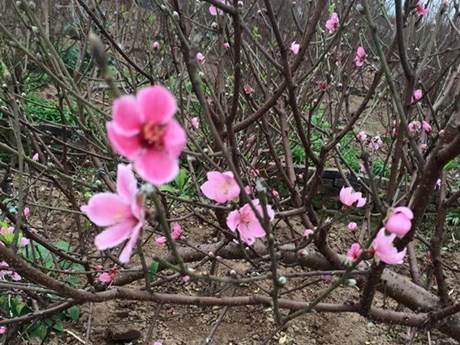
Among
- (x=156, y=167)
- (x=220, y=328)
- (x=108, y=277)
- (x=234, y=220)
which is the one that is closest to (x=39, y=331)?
(x=220, y=328)

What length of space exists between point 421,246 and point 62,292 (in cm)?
410

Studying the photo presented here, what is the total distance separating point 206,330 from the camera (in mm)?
3418

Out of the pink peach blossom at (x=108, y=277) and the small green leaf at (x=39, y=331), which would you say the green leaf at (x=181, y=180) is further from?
the pink peach blossom at (x=108, y=277)

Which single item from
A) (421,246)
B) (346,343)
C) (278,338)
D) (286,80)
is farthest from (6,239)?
(421,246)

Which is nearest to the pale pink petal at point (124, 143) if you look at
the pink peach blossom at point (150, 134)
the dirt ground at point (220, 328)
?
the pink peach blossom at point (150, 134)

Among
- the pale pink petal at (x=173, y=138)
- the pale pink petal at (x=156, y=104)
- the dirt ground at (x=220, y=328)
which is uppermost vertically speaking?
the dirt ground at (x=220, y=328)

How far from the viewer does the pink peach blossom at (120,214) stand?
70 centimetres

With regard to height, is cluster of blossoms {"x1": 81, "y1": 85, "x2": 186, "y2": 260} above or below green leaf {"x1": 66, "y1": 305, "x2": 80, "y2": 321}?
below

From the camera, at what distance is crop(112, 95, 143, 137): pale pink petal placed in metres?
0.55

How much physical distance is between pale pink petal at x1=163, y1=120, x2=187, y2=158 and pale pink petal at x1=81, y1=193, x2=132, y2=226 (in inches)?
7.0

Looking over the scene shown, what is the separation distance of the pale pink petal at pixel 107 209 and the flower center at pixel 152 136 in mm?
167

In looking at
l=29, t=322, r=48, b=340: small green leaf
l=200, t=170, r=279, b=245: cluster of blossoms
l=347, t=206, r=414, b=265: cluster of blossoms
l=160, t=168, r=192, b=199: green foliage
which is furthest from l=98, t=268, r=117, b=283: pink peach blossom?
l=160, t=168, r=192, b=199: green foliage

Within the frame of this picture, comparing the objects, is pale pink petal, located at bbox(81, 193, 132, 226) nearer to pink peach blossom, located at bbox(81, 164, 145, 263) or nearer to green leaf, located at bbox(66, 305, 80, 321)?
pink peach blossom, located at bbox(81, 164, 145, 263)

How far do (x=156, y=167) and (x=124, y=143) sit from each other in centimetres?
5
